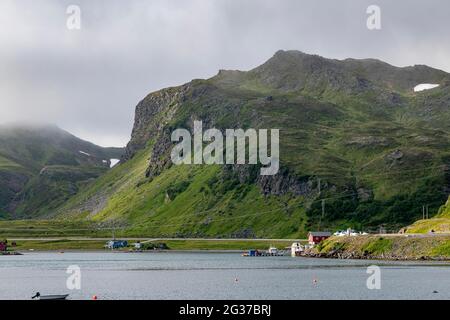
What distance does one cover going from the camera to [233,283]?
5217 inches

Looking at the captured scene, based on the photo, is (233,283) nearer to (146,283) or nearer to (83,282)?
(146,283)

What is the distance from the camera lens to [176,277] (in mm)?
152125
